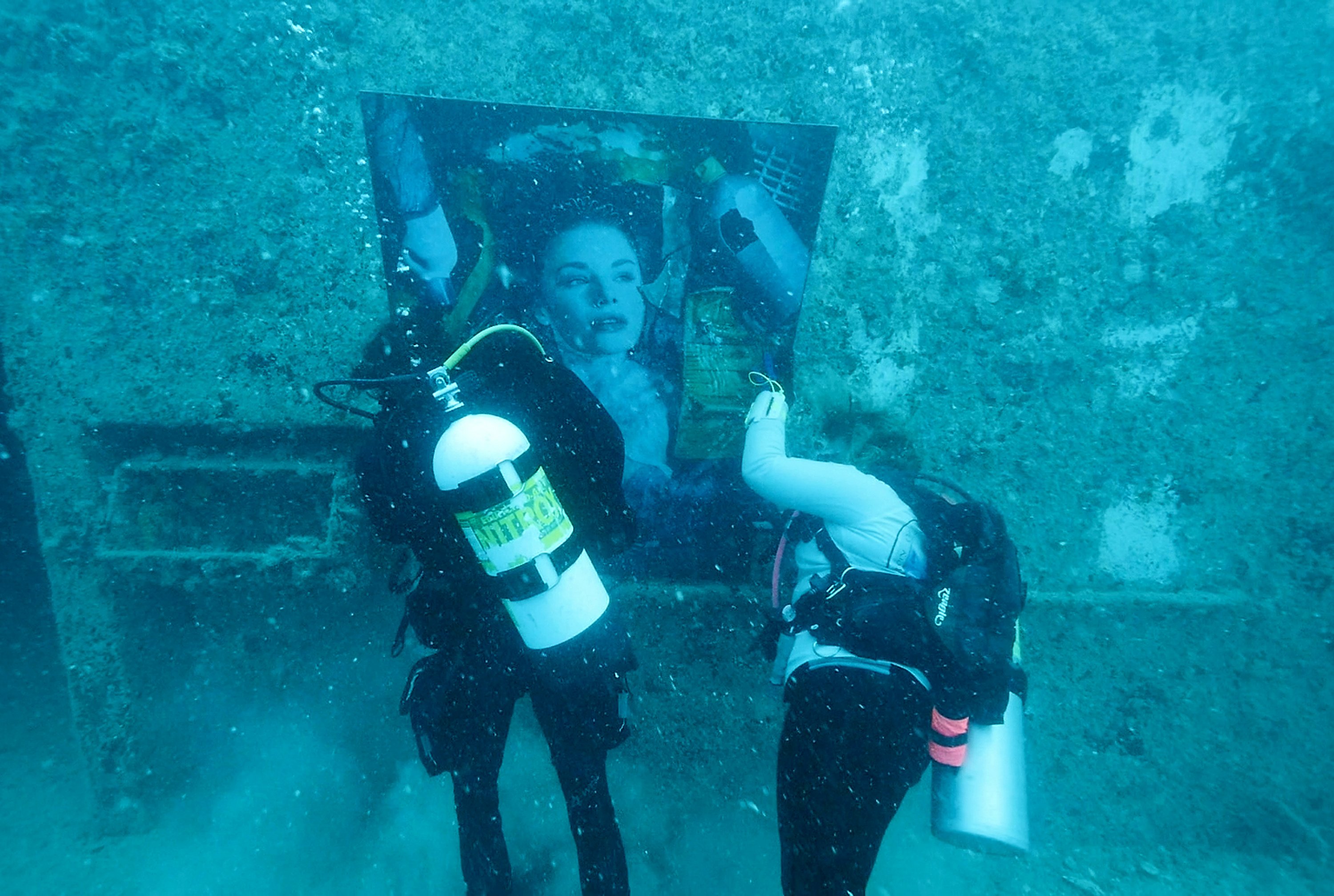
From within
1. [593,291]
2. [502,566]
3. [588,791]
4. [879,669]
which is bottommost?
[588,791]

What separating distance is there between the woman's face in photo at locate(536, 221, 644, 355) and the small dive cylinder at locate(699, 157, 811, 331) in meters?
0.43

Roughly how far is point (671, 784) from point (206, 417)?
9.45 ft

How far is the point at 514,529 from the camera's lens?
174 centimetres

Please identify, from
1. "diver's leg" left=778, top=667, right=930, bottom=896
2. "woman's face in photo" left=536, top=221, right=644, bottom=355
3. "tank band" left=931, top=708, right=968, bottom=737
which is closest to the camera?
"diver's leg" left=778, top=667, right=930, bottom=896

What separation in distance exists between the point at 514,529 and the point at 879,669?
130cm

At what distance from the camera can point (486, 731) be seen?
2123 millimetres

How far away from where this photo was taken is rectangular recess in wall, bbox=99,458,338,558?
8.54ft

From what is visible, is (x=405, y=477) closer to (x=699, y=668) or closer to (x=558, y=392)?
(x=558, y=392)

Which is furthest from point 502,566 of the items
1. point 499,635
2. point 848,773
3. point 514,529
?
point 848,773

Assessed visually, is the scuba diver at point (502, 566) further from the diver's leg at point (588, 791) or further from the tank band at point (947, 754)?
the tank band at point (947, 754)

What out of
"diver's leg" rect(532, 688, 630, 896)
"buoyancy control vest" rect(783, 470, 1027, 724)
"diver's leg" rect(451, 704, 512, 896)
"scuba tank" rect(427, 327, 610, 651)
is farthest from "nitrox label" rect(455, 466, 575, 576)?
"buoyancy control vest" rect(783, 470, 1027, 724)

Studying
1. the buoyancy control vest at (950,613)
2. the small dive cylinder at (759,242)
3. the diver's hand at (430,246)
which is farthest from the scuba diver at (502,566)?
the small dive cylinder at (759,242)

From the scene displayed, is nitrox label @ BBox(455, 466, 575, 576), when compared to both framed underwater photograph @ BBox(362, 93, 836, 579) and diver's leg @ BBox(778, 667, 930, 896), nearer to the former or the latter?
framed underwater photograph @ BBox(362, 93, 836, 579)

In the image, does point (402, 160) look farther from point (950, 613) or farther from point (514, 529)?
point (950, 613)
